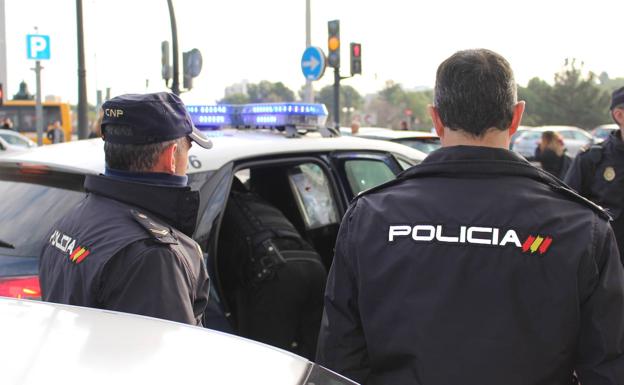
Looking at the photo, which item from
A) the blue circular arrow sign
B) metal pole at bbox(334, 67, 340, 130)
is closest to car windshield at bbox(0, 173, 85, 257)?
the blue circular arrow sign

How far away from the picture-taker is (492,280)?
169 centimetres

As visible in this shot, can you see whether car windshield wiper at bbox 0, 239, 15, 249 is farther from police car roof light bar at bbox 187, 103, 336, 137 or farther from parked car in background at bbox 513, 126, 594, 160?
parked car in background at bbox 513, 126, 594, 160

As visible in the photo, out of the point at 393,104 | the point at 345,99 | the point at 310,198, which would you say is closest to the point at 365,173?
the point at 310,198

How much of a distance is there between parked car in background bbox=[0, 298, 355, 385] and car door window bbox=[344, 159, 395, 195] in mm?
2483

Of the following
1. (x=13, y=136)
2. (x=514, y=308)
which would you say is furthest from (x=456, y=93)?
(x=13, y=136)

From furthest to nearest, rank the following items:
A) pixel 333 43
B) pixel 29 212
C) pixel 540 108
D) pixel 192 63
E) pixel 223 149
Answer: pixel 540 108 < pixel 333 43 < pixel 192 63 < pixel 223 149 < pixel 29 212

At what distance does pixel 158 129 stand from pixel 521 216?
1.04 meters

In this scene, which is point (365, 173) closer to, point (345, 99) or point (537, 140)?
point (537, 140)

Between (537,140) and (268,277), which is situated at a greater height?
(537,140)

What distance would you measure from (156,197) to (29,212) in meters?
1.07

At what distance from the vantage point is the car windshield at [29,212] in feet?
8.82

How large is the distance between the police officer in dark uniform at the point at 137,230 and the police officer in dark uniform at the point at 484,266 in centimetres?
50

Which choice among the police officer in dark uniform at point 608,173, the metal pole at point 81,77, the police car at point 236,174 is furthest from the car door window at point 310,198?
the metal pole at point 81,77

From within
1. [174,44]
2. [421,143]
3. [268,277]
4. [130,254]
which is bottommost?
[268,277]
